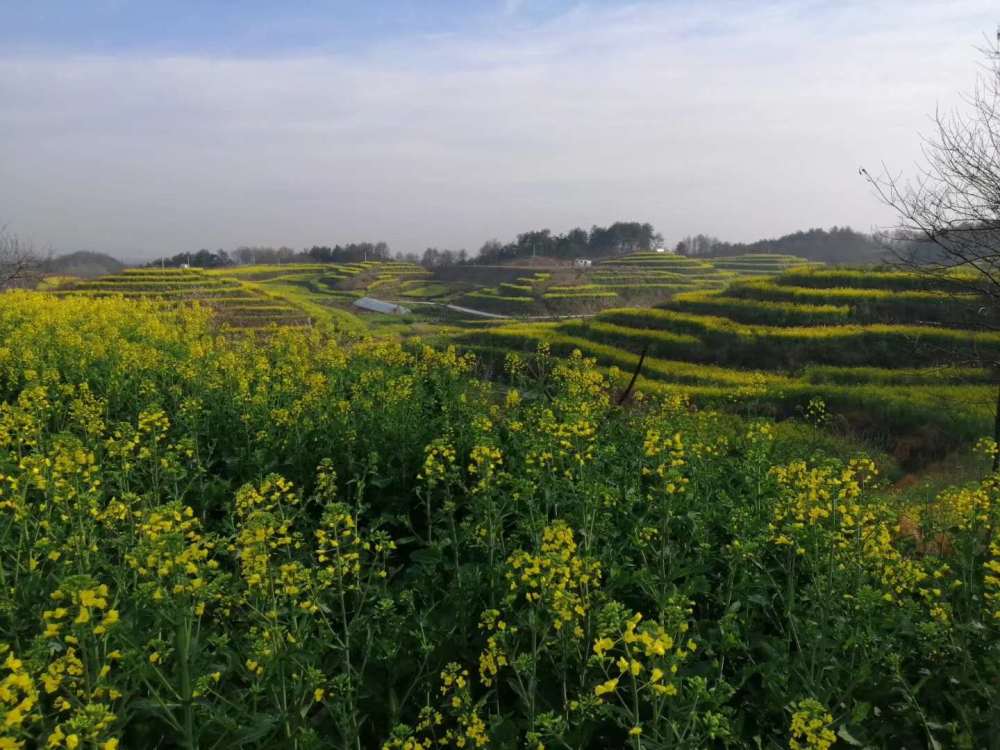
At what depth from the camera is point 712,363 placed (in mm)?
28688

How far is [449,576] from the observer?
13.8ft

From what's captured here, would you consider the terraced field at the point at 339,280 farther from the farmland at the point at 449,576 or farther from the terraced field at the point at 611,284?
the farmland at the point at 449,576

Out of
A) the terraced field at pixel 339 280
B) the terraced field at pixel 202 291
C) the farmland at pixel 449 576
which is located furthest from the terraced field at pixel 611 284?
the farmland at pixel 449 576

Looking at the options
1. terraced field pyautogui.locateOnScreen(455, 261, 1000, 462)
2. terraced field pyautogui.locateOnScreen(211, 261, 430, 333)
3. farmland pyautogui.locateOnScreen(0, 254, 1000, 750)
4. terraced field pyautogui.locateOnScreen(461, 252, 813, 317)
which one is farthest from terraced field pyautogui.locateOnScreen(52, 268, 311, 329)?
farmland pyautogui.locateOnScreen(0, 254, 1000, 750)

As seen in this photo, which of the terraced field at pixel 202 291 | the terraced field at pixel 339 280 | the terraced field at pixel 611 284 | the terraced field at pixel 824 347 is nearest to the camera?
the terraced field at pixel 824 347

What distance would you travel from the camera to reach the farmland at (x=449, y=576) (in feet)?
8.20

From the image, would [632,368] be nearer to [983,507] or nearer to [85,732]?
[983,507]

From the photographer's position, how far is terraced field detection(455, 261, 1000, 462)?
66.1 feet

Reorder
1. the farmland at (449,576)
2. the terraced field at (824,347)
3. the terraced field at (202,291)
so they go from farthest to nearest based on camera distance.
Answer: the terraced field at (202,291), the terraced field at (824,347), the farmland at (449,576)

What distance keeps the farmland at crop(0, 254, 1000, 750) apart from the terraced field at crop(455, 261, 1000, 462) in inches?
556

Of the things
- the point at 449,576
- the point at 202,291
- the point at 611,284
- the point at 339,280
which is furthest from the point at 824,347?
the point at 339,280

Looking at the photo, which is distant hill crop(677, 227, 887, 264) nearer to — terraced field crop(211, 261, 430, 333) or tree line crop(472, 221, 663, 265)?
tree line crop(472, 221, 663, 265)

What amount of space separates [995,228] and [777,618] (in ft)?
33.6

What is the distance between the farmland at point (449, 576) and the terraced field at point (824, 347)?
14.1m
